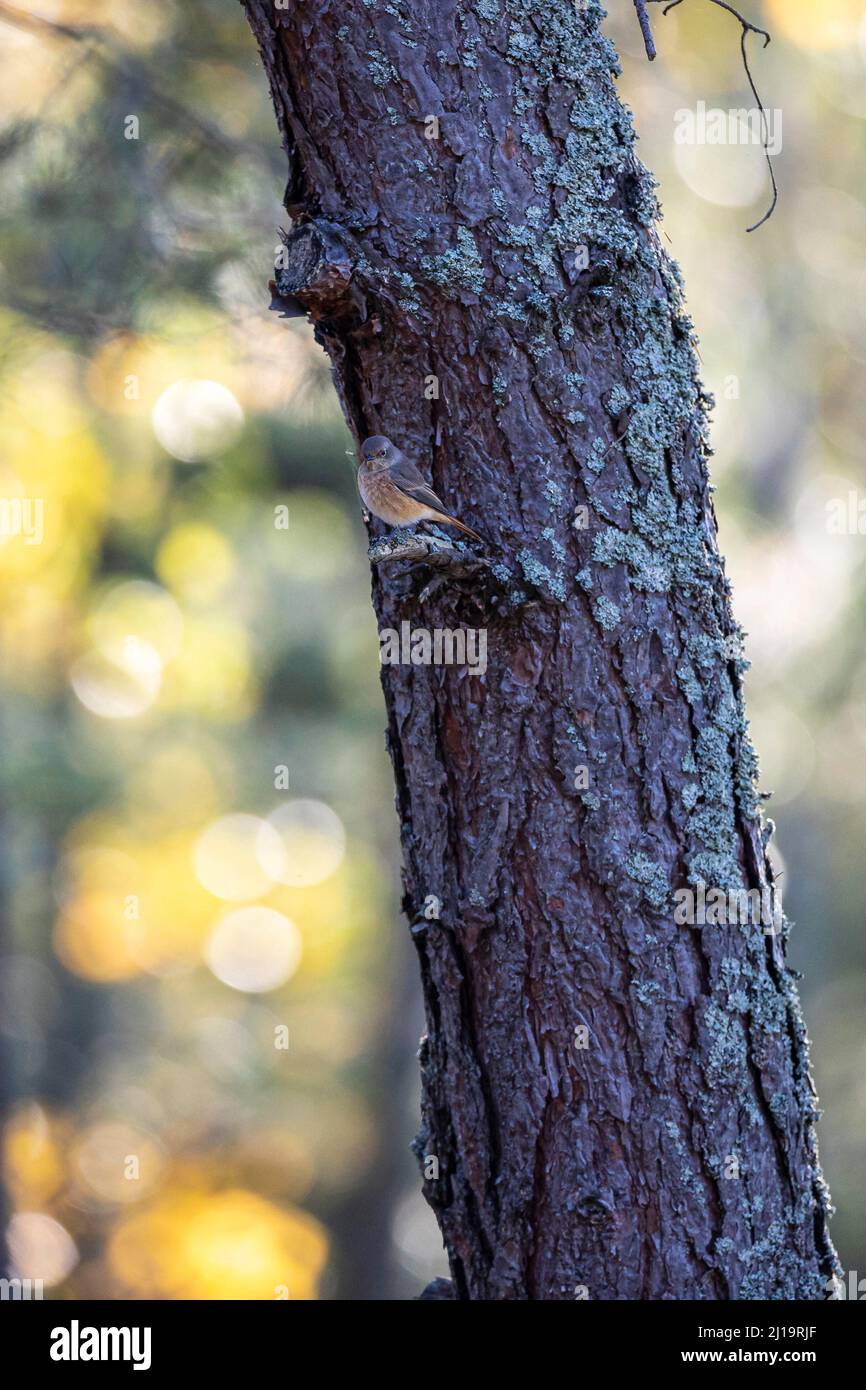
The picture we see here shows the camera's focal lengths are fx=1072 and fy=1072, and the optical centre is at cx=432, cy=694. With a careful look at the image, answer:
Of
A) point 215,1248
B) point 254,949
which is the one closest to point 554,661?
point 254,949

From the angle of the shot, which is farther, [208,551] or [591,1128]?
[208,551]

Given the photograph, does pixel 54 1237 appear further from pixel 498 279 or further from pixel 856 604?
pixel 498 279

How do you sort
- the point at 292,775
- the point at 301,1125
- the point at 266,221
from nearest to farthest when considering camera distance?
1. the point at 266,221
2. the point at 292,775
3. the point at 301,1125

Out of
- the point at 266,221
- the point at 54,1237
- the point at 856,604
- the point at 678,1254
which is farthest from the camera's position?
the point at 54,1237

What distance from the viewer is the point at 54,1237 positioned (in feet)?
31.1

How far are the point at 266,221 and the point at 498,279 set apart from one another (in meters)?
2.39

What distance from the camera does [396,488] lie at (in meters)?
1.50

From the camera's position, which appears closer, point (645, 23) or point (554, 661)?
point (554, 661)

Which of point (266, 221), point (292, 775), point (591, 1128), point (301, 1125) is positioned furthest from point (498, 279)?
point (301, 1125)

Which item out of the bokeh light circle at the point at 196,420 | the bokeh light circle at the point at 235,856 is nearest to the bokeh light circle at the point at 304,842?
the bokeh light circle at the point at 235,856

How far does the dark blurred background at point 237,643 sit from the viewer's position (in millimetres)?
3549

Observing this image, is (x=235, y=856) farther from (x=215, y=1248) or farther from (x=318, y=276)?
(x=318, y=276)

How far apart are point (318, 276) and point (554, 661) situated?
0.58m

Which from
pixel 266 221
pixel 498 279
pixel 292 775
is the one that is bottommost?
pixel 498 279
